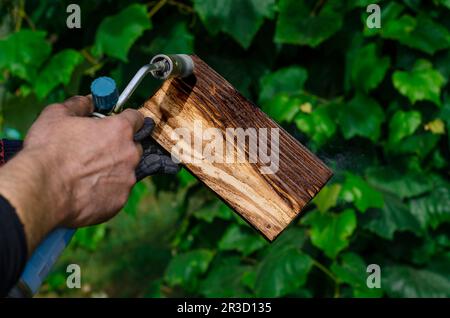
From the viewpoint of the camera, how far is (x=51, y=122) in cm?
126

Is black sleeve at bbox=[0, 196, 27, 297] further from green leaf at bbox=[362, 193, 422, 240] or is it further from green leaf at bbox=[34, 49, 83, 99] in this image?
green leaf at bbox=[362, 193, 422, 240]

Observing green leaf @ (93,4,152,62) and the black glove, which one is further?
green leaf @ (93,4,152,62)

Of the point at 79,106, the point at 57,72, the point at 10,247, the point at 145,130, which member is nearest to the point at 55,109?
the point at 79,106

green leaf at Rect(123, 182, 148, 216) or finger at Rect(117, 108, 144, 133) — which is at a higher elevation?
finger at Rect(117, 108, 144, 133)

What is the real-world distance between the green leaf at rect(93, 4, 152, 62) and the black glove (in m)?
1.16

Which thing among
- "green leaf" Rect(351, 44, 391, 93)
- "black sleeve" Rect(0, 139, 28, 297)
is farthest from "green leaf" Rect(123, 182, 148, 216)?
"black sleeve" Rect(0, 139, 28, 297)

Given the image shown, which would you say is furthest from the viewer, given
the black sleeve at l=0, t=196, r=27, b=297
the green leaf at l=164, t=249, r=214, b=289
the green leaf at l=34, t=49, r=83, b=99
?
the green leaf at l=164, t=249, r=214, b=289

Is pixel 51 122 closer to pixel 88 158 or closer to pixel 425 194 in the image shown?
pixel 88 158

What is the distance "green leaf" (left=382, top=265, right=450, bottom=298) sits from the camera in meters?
2.76

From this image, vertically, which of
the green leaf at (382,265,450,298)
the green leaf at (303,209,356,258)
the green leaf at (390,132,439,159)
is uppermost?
the green leaf at (390,132,439,159)

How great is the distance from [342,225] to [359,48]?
0.64m

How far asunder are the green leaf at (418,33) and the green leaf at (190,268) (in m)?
1.12

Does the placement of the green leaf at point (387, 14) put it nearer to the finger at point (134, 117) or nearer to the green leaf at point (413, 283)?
the green leaf at point (413, 283)

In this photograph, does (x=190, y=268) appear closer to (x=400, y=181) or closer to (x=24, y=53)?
(x=400, y=181)
